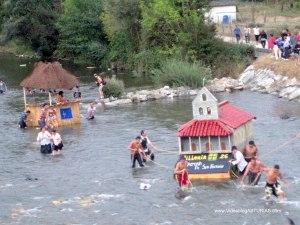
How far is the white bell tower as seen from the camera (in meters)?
30.5

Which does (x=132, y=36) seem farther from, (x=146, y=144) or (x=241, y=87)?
(x=146, y=144)

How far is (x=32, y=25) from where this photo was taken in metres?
86.6

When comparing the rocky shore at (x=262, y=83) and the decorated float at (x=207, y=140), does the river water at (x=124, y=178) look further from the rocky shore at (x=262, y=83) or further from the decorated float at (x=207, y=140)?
the rocky shore at (x=262, y=83)

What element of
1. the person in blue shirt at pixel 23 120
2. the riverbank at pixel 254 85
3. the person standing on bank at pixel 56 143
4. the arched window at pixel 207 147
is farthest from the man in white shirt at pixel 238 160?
the riverbank at pixel 254 85

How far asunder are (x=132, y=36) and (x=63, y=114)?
2794 centimetres

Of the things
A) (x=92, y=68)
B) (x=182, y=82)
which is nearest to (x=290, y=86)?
(x=182, y=82)

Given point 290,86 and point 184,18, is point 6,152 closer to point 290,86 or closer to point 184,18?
point 290,86

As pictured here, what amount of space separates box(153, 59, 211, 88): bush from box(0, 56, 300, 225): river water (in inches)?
222

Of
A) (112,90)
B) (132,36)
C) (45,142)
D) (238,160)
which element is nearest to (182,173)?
(238,160)

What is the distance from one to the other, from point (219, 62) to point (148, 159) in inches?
1027

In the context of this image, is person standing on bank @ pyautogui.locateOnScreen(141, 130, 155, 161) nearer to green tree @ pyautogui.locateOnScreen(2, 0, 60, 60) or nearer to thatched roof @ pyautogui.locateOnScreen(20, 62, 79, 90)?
thatched roof @ pyautogui.locateOnScreen(20, 62, 79, 90)

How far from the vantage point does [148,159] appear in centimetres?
3459

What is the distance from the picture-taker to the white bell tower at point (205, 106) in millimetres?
30516

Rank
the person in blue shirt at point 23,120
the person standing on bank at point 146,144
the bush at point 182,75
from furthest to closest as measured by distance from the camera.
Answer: the bush at point 182,75, the person in blue shirt at point 23,120, the person standing on bank at point 146,144
